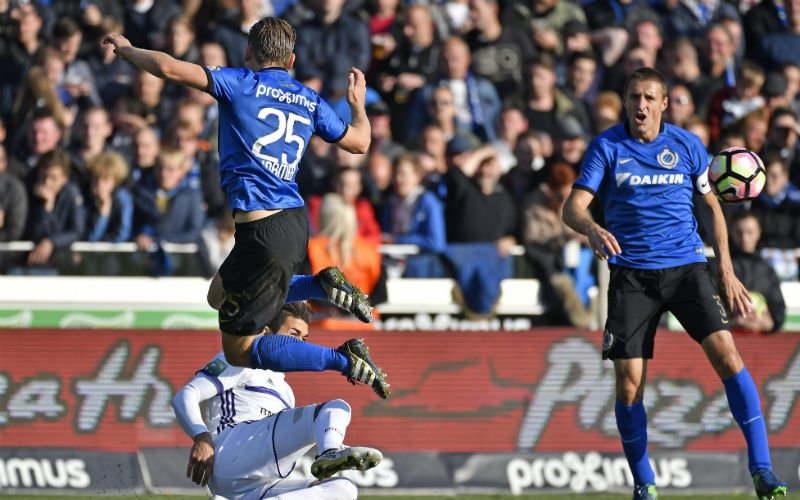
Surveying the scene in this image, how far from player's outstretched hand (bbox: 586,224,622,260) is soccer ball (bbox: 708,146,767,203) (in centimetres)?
140

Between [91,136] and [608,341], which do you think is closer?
[608,341]

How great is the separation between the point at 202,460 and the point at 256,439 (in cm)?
Result: 40

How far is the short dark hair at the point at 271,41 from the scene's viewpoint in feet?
25.3

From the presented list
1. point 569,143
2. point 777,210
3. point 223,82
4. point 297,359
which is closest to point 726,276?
point 297,359

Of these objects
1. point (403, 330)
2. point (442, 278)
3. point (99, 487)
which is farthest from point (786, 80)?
point (99, 487)

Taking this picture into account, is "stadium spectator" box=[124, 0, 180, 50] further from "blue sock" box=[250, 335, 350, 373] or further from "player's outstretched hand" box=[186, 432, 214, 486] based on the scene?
"player's outstretched hand" box=[186, 432, 214, 486]

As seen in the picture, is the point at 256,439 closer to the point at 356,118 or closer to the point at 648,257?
the point at 356,118

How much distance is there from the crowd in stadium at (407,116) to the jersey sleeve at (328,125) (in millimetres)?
3467

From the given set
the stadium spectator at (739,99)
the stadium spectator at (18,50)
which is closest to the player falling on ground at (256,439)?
the stadium spectator at (18,50)

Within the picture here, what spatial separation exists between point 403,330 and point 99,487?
2582mm

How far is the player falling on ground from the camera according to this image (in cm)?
716

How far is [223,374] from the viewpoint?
7.83 m

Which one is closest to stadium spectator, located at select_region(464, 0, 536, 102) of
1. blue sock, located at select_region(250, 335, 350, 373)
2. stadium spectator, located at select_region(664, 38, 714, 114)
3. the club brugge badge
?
stadium spectator, located at select_region(664, 38, 714, 114)

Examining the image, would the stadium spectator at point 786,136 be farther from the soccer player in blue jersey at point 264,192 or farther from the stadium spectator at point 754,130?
the soccer player in blue jersey at point 264,192
